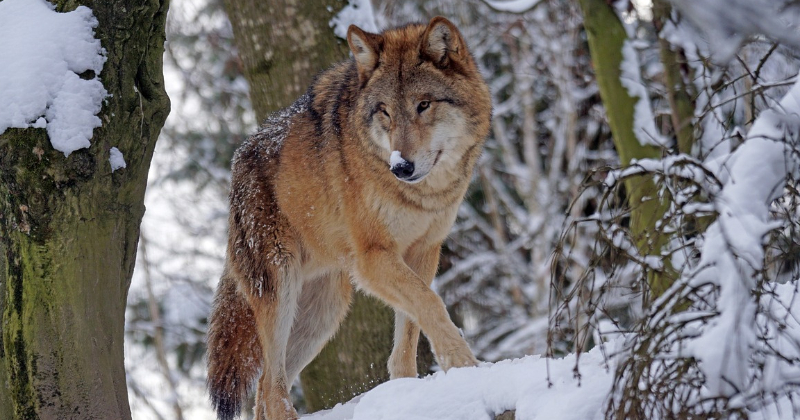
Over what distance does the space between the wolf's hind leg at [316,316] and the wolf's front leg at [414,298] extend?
864 mm

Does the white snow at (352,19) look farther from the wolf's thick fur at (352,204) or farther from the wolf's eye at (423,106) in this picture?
the wolf's eye at (423,106)

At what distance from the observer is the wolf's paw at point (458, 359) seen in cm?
431

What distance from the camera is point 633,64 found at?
7441 millimetres

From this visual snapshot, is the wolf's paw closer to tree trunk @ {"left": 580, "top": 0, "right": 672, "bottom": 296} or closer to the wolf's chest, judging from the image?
the wolf's chest

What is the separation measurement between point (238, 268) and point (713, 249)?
3.48 meters

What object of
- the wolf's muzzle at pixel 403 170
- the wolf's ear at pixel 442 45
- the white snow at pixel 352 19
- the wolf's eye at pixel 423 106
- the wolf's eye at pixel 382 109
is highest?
the white snow at pixel 352 19

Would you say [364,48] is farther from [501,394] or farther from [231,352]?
[501,394]

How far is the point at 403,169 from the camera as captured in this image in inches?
171

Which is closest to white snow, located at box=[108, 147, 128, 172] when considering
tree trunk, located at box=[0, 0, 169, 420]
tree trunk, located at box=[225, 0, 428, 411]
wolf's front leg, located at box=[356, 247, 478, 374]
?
tree trunk, located at box=[0, 0, 169, 420]

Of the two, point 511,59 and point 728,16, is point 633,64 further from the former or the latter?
point 511,59

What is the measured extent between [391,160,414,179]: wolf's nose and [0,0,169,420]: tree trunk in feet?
4.14

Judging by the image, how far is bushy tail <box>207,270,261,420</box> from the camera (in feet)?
16.5

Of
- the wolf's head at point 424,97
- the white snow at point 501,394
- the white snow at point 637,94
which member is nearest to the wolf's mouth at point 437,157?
the wolf's head at point 424,97

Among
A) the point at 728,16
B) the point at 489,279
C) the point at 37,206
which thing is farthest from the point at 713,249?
the point at 489,279
